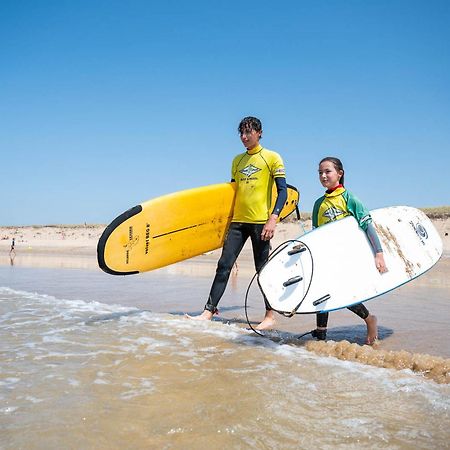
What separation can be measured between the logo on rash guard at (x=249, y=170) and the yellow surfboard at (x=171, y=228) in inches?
22.4

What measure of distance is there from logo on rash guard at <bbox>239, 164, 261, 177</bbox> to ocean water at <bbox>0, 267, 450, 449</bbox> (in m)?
1.60

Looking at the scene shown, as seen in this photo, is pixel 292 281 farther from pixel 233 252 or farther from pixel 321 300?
pixel 233 252

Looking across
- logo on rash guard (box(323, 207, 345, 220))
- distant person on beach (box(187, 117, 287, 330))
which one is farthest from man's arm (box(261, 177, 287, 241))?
logo on rash guard (box(323, 207, 345, 220))

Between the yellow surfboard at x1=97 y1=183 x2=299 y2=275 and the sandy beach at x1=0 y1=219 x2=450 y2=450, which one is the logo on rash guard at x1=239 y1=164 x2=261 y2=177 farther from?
the sandy beach at x1=0 y1=219 x2=450 y2=450

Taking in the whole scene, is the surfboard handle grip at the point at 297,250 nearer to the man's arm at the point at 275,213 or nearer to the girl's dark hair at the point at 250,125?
the man's arm at the point at 275,213

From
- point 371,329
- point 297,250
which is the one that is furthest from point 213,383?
point 371,329

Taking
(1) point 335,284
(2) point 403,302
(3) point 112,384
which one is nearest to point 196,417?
(3) point 112,384

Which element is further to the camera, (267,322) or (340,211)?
(267,322)

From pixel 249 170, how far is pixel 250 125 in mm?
459

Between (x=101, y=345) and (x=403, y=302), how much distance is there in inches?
180

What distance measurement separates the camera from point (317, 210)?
409 centimetres

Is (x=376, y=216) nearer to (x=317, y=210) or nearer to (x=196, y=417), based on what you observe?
(x=317, y=210)

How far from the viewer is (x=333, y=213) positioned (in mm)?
3953

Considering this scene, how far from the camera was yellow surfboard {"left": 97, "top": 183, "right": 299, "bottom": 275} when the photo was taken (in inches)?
187
